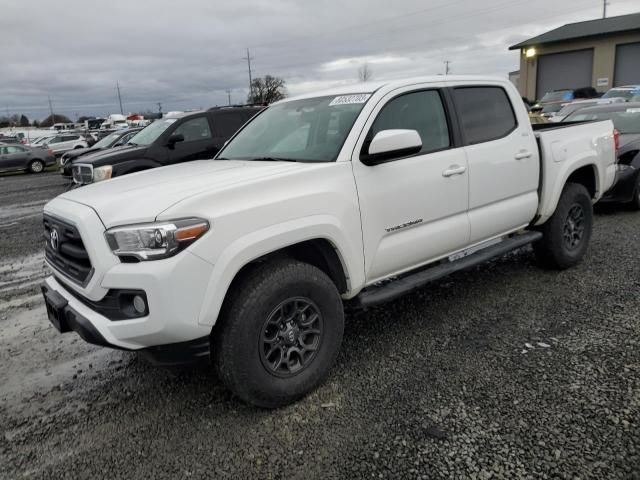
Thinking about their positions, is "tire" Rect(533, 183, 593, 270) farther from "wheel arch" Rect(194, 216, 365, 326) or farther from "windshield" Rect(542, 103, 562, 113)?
"windshield" Rect(542, 103, 562, 113)

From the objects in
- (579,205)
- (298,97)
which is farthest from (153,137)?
(579,205)

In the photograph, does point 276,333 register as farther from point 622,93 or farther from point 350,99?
point 622,93

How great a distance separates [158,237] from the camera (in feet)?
8.21

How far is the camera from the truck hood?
2641 mm

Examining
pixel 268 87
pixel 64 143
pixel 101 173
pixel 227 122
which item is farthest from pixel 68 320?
pixel 268 87

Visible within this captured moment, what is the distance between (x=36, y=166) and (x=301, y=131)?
22.5 meters

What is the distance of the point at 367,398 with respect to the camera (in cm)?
308

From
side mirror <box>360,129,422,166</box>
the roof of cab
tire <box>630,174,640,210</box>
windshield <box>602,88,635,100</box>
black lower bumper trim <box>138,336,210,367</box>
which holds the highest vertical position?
the roof of cab

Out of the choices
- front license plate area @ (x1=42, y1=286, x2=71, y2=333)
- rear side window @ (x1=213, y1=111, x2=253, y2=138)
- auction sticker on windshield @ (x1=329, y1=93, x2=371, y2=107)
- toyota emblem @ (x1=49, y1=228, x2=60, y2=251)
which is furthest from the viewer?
rear side window @ (x1=213, y1=111, x2=253, y2=138)

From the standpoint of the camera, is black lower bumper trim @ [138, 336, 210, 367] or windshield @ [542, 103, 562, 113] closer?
black lower bumper trim @ [138, 336, 210, 367]

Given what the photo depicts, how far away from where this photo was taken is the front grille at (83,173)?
28.9ft

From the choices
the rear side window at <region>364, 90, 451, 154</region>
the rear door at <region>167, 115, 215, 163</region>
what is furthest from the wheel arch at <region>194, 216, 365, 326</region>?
the rear door at <region>167, 115, 215, 163</region>

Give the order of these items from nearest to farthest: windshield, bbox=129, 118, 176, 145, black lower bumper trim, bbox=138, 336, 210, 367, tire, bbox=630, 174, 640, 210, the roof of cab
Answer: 1. black lower bumper trim, bbox=138, 336, 210, 367
2. the roof of cab
3. tire, bbox=630, 174, 640, 210
4. windshield, bbox=129, 118, 176, 145

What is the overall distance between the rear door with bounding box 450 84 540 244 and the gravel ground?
77cm
